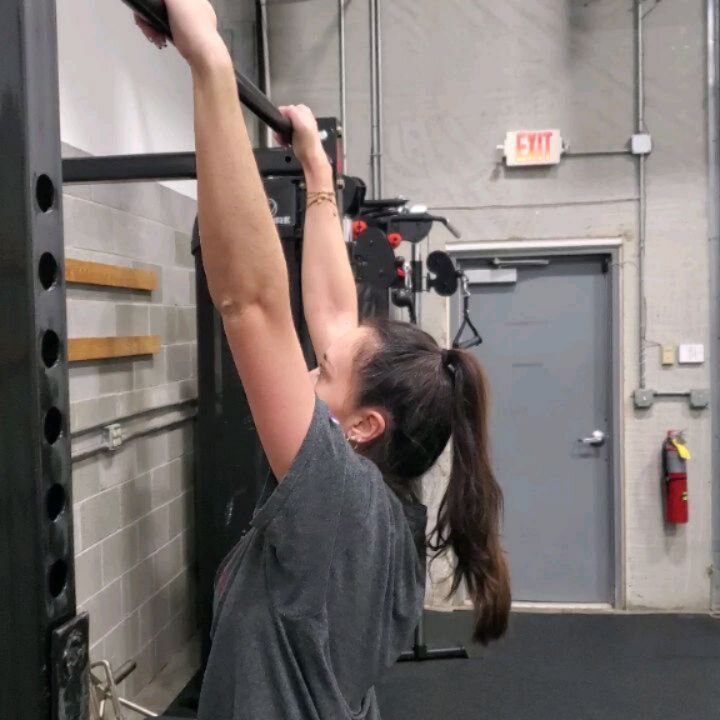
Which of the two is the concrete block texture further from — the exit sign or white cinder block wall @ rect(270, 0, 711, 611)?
the exit sign

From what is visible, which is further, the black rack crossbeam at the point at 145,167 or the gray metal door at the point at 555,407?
the gray metal door at the point at 555,407

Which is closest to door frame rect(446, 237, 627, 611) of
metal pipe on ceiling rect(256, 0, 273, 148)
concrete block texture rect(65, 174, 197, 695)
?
metal pipe on ceiling rect(256, 0, 273, 148)

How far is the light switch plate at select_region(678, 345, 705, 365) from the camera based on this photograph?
12.7 ft

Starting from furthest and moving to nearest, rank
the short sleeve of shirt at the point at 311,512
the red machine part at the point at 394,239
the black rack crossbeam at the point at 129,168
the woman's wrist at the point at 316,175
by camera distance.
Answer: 1. the red machine part at the point at 394,239
2. the black rack crossbeam at the point at 129,168
3. the woman's wrist at the point at 316,175
4. the short sleeve of shirt at the point at 311,512

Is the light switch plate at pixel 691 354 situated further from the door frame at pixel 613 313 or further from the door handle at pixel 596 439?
the door handle at pixel 596 439

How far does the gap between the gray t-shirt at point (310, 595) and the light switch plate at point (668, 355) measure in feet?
10.7

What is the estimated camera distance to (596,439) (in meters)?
4.05

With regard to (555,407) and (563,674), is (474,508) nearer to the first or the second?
(563,674)

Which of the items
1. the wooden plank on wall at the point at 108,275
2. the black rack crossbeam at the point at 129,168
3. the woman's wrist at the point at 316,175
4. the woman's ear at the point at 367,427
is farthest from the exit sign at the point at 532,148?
the woman's ear at the point at 367,427

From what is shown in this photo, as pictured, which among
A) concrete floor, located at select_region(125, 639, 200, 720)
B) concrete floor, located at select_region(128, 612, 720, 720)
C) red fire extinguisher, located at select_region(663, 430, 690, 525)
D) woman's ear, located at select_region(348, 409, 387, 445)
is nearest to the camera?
woman's ear, located at select_region(348, 409, 387, 445)

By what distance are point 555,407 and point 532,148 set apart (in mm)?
1378

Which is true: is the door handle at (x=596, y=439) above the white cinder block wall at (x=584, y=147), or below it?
below

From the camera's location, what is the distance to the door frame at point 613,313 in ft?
12.9

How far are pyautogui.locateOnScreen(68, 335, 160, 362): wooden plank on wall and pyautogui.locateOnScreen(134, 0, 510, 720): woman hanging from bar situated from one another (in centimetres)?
119
